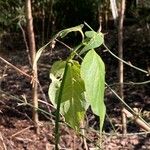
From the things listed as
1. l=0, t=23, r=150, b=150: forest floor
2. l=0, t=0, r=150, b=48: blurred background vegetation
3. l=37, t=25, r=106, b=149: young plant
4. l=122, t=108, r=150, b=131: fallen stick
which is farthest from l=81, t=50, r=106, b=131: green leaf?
l=0, t=0, r=150, b=48: blurred background vegetation

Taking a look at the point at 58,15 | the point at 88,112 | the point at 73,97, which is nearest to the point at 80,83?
the point at 73,97

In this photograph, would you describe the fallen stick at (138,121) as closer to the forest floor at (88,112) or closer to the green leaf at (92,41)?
the green leaf at (92,41)

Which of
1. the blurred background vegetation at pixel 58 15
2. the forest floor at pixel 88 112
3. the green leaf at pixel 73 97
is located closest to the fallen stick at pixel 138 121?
the green leaf at pixel 73 97

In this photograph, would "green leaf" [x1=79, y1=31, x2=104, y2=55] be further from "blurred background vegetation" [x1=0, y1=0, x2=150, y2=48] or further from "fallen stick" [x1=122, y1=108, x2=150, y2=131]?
"blurred background vegetation" [x1=0, y1=0, x2=150, y2=48]

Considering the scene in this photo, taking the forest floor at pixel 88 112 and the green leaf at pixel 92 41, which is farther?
the forest floor at pixel 88 112

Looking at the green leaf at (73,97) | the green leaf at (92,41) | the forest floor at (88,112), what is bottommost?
the forest floor at (88,112)

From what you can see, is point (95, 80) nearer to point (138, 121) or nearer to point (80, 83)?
point (80, 83)
